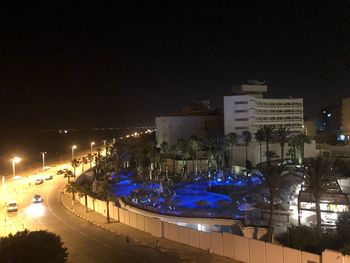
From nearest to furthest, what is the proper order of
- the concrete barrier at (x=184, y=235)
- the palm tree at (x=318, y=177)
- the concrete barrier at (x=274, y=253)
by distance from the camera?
1. the concrete barrier at (x=274, y=253)
2. the palm tree at (x=318, y=177)
3. the concrete barrier at (x=184, y=235)

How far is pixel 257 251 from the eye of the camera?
2594cm

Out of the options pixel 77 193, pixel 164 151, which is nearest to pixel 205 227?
pixel 77 193

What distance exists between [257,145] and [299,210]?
5484 cm

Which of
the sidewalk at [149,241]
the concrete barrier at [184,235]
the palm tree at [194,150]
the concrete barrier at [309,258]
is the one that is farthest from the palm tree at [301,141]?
the concrete barrier at [309,258]

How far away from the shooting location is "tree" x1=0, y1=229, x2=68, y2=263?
19688mm

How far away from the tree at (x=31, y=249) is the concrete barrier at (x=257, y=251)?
11.5 meters

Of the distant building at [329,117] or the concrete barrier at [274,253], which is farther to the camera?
the distant building at [329,117]

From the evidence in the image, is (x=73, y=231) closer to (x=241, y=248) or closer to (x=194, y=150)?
(x=241, y=248)

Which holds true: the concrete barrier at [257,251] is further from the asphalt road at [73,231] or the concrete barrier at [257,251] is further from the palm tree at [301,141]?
the palm tree at [301,141]

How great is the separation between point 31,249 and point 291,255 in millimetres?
14017

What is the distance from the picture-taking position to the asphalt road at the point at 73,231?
1154 inches

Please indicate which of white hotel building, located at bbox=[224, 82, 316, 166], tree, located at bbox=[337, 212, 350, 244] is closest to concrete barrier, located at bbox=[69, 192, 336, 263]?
tree, located at bbox=[337, 212, 350, 244]

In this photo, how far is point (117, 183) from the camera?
66938 mm

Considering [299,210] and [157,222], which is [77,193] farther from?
[299,210]
